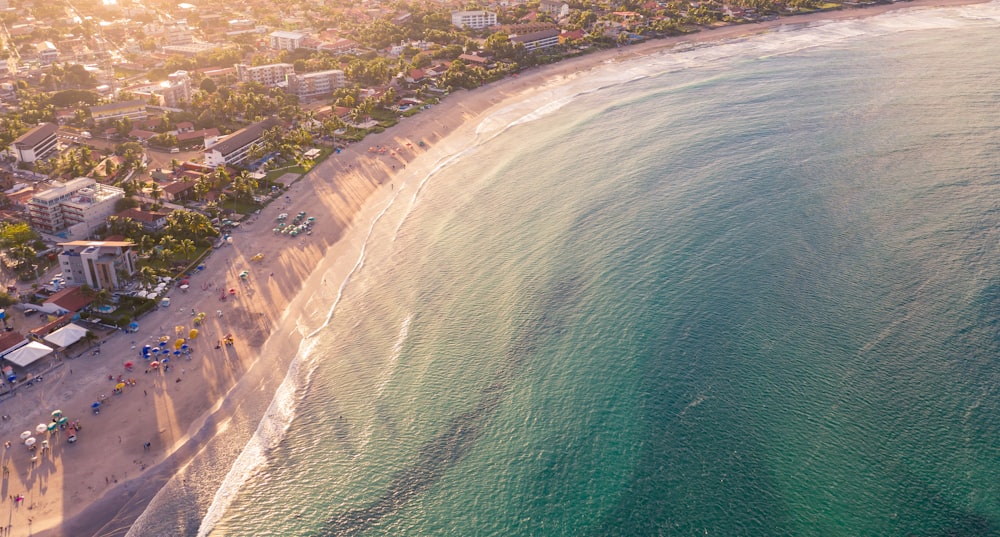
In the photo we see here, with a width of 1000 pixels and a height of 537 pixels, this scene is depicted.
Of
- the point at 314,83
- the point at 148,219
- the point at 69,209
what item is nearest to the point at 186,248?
the point at 148,219

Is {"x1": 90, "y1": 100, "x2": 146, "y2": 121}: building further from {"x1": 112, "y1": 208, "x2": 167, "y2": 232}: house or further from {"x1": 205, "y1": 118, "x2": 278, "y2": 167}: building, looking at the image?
{"x1": 112, "y1": 208, "x2": 167, "y2": 232}: house

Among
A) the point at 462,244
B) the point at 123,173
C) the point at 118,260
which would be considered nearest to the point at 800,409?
the point at 462,244

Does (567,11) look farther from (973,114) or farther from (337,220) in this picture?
(337,220)

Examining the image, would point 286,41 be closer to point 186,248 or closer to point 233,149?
point 233,149

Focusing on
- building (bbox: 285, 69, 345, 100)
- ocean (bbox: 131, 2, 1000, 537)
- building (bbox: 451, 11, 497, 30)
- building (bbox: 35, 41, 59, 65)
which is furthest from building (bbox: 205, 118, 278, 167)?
building (bbox: 451, 11, 497, 30)

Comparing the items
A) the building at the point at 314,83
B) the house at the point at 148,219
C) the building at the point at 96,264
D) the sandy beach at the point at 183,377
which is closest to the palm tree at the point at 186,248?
the sandy beach at the point at 183,377

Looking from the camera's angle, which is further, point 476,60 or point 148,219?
point 476,60
